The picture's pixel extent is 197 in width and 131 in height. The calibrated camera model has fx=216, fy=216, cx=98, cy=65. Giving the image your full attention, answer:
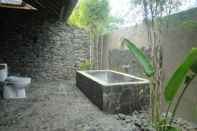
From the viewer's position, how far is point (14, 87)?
15.7 feet

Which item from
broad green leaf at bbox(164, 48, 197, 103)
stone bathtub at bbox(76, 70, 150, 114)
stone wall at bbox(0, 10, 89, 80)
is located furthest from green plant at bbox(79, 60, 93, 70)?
broad green leaf at bbox(164, 48, 197, 103)

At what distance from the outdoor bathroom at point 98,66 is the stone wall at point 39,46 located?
30 millimetres

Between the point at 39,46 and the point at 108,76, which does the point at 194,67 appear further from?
the point at 39,46

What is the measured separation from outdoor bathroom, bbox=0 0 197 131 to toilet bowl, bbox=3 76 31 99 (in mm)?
20

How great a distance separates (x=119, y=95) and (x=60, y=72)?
167 inches

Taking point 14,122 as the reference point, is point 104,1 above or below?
above

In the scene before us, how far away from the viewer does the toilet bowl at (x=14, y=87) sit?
465 cm

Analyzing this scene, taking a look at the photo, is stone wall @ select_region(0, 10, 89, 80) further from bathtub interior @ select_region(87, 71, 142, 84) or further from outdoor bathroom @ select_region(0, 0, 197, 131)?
bathtub interior @ select_region(87, 71, 142, 84)

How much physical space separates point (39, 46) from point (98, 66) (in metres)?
2.73

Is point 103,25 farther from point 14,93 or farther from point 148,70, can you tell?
point 148,70

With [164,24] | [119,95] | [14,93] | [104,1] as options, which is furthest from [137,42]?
[14,93]

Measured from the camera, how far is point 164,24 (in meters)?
4.92

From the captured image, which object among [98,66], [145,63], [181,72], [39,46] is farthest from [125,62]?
[181,72]

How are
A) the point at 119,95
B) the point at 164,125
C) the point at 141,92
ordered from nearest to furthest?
the point at 164,125, the point at 119,95, the point at 141,92
